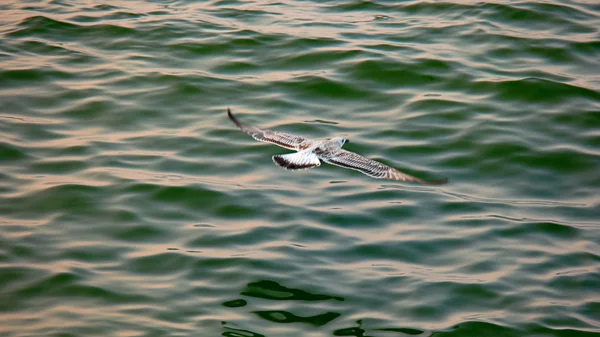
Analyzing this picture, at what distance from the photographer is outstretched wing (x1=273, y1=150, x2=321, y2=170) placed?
7.21 meters

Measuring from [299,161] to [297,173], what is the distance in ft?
6.29

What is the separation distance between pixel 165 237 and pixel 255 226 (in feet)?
2.98

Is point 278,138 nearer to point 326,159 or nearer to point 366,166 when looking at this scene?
point 326,159

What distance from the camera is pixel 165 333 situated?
6754mm

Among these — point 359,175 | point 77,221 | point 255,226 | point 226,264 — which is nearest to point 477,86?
point 359,175

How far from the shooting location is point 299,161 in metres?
7.37

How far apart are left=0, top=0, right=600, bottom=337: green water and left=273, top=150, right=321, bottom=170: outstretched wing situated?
0.97 m

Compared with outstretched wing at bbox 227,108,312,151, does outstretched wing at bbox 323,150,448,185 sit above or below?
below

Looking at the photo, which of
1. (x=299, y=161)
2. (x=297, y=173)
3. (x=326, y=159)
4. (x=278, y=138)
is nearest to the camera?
(x=299, y=161)

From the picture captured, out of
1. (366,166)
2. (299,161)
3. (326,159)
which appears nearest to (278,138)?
(326,159)

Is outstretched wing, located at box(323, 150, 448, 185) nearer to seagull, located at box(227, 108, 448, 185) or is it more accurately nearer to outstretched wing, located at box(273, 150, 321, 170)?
seagull, located at box(227, 108, 448, 185)

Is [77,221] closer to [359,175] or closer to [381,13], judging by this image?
[359,175]

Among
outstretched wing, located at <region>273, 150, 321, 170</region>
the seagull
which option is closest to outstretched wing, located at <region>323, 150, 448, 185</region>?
the seagull

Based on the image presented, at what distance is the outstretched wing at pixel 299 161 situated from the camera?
7.21 metres
